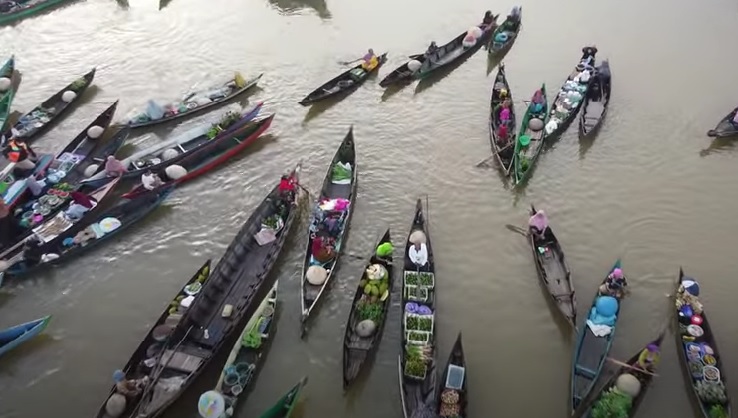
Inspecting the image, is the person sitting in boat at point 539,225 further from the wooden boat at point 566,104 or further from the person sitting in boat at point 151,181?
the person sitting in boat at point 151,181

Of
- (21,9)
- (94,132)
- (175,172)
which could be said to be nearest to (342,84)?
(175,172)

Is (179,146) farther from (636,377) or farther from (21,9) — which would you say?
(636,377)

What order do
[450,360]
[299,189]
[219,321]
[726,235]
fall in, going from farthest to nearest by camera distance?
[299,189] < [726,235] < [219,321] < [450,360]

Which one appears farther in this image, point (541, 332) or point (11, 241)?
point (11, 241)

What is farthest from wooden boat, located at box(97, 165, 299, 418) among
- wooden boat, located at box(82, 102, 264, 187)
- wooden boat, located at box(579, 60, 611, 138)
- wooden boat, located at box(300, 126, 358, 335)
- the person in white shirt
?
wooden boat, located at box(579, 60, 611, 138)

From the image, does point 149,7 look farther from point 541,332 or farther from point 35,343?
point 541,332

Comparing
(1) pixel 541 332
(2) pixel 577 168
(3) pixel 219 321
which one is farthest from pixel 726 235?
(3) pixel 219 321

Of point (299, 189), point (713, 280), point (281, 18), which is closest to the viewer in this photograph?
point (713, 280)
